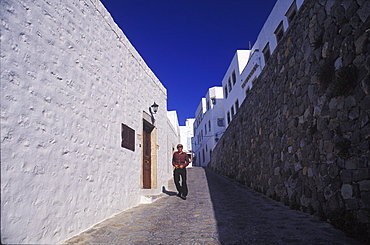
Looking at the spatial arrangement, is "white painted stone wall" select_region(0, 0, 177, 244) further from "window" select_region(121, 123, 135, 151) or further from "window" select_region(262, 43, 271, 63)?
"window" select_region(262, 43, 271, 63)

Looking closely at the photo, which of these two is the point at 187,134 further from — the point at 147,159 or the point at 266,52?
the point at 147,159

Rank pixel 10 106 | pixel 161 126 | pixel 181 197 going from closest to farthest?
pixel 10 106, pixel 181 197, pixel 161 126

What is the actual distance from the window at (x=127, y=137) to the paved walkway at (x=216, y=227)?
1.43 meters

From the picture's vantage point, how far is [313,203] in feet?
14.2

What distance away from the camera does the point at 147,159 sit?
27.1ft

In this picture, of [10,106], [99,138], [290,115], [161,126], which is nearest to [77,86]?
[99,138]

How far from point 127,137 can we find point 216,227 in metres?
3.13

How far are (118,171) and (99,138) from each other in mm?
1061

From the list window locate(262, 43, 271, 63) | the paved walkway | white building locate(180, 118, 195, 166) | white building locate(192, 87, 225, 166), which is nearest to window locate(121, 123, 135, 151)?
the paved walkway

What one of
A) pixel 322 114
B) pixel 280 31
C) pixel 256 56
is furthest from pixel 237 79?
pixel 322 114

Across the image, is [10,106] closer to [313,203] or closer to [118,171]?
[118,171]

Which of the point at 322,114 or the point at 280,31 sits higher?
the point at 280,31

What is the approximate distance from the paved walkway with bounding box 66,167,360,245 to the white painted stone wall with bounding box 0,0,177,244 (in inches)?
17.6

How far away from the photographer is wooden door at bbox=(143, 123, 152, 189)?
26.3 feet
